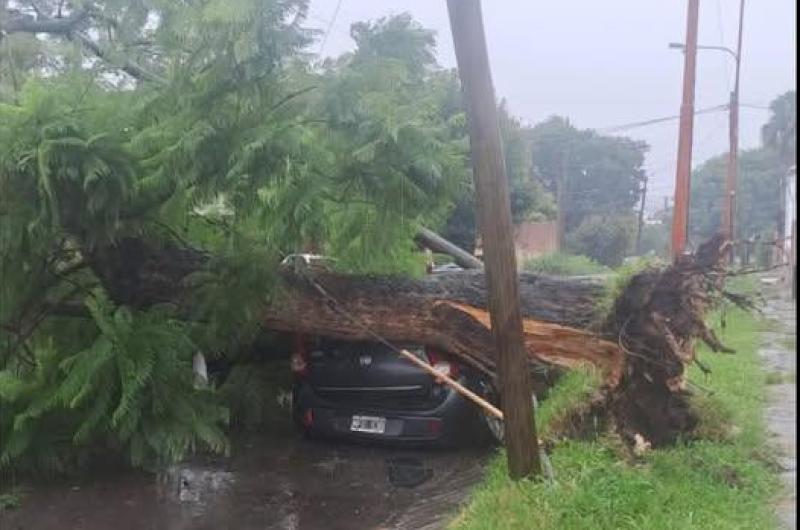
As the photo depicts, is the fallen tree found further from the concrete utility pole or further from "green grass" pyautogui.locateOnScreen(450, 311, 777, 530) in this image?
the concrete utility pole

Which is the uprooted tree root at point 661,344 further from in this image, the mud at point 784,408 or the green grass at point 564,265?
the green grass at point 564,265

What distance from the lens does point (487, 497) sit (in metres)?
5.31

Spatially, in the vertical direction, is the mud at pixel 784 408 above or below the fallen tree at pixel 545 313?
below

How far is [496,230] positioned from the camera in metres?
5.12

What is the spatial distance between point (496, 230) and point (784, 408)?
17.5 ft

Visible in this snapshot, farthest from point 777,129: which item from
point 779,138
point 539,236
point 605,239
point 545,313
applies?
point 545,313

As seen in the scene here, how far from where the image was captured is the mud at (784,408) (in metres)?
5.42

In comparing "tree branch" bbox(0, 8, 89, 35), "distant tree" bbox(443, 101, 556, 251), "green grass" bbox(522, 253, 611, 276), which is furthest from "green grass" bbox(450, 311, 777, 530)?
"green grass" bbox(522, 253, 611, 276)

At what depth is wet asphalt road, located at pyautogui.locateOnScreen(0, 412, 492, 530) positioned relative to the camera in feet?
20.5

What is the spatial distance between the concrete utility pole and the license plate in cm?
259

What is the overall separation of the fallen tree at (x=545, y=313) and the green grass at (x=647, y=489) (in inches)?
16.9

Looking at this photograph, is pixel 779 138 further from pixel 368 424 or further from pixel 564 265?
pixel 368 424

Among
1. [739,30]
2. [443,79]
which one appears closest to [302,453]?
[443,79]

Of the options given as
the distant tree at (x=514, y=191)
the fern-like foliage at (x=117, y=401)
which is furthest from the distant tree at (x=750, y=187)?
the fern-like foliage at (x=117, y=401)
